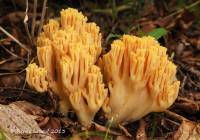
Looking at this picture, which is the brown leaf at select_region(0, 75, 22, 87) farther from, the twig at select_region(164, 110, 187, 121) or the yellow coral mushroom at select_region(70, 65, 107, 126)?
the twig at select_region(164, 110, 187, 121)

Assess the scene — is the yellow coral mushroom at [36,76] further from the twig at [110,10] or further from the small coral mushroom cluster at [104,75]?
the twig at [110,10]

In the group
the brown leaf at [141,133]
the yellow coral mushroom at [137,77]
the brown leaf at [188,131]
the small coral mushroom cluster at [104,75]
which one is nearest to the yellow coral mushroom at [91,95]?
the small coral mushroom cluster at [104,75]

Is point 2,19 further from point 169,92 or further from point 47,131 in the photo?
point 169,92

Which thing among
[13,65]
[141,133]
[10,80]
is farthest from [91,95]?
[13,65]

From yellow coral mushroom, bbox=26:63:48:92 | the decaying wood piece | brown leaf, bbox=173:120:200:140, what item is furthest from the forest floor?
yellow coral mushroom, bbox=26:63:48:92

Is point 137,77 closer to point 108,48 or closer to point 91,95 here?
point 91,95

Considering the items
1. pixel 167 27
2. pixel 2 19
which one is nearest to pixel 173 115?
pixel 167 27

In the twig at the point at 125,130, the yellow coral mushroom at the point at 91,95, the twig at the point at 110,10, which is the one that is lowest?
the twig at the point at 125,130
